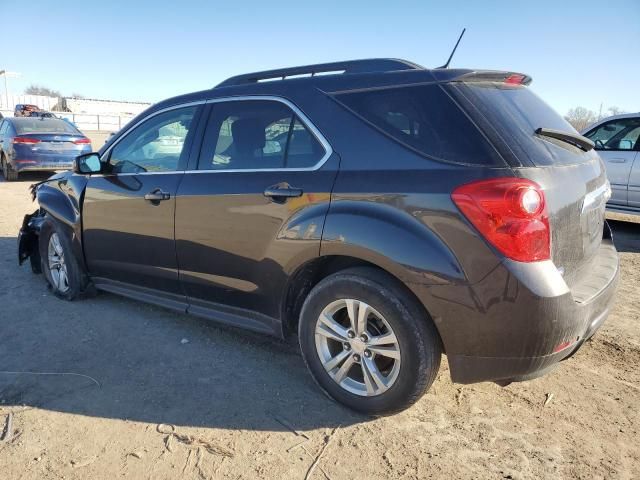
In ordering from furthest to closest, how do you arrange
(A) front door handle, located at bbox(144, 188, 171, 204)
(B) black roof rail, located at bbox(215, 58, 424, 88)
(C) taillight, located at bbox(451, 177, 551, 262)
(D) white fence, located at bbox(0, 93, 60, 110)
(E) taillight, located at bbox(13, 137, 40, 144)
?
1. (D) white fence, located at bbox(0, 93, 60, 110)
2. (E) taillight, located at bbox(13, 137, 40, 144)
3. (A) front door handle, located at bbox(144, 188, 171, 204)
4. (B) black roof rail, located at bbox(215, 58, 424, 88)
5. (C) taillight, located at bbox(451, 177, 551, 262)

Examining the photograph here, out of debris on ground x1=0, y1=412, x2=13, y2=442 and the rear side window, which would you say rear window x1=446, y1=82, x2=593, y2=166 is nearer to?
the rear side window

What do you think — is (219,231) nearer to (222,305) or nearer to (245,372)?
(222,305)

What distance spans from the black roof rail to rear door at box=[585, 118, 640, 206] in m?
5.87

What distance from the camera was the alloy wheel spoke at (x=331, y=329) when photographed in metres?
2.80

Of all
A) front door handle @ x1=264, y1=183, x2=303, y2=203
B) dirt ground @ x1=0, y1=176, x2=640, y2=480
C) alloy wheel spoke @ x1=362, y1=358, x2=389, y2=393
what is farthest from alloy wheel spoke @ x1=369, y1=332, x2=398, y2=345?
front door handle @ x1=264, y1=183, x2=303, y2=203

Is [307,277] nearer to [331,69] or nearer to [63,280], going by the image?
[331,69]

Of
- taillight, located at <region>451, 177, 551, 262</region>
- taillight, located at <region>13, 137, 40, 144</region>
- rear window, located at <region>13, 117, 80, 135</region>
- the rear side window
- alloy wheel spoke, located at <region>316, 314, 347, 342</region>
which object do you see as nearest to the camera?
taillight, located at <region>451, 177, 551, 262</region>

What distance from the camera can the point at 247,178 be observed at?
125 inches

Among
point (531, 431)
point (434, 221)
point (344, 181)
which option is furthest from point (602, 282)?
point (344, 181)

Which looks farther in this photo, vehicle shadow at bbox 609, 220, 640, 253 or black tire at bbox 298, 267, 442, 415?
vehicle shadow at bbox 609, 220, 640, 253

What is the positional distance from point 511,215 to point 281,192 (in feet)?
4.26

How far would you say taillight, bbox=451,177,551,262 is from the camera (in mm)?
2248

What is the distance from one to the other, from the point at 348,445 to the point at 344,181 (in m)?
1.38

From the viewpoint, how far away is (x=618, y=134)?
7.79 m
